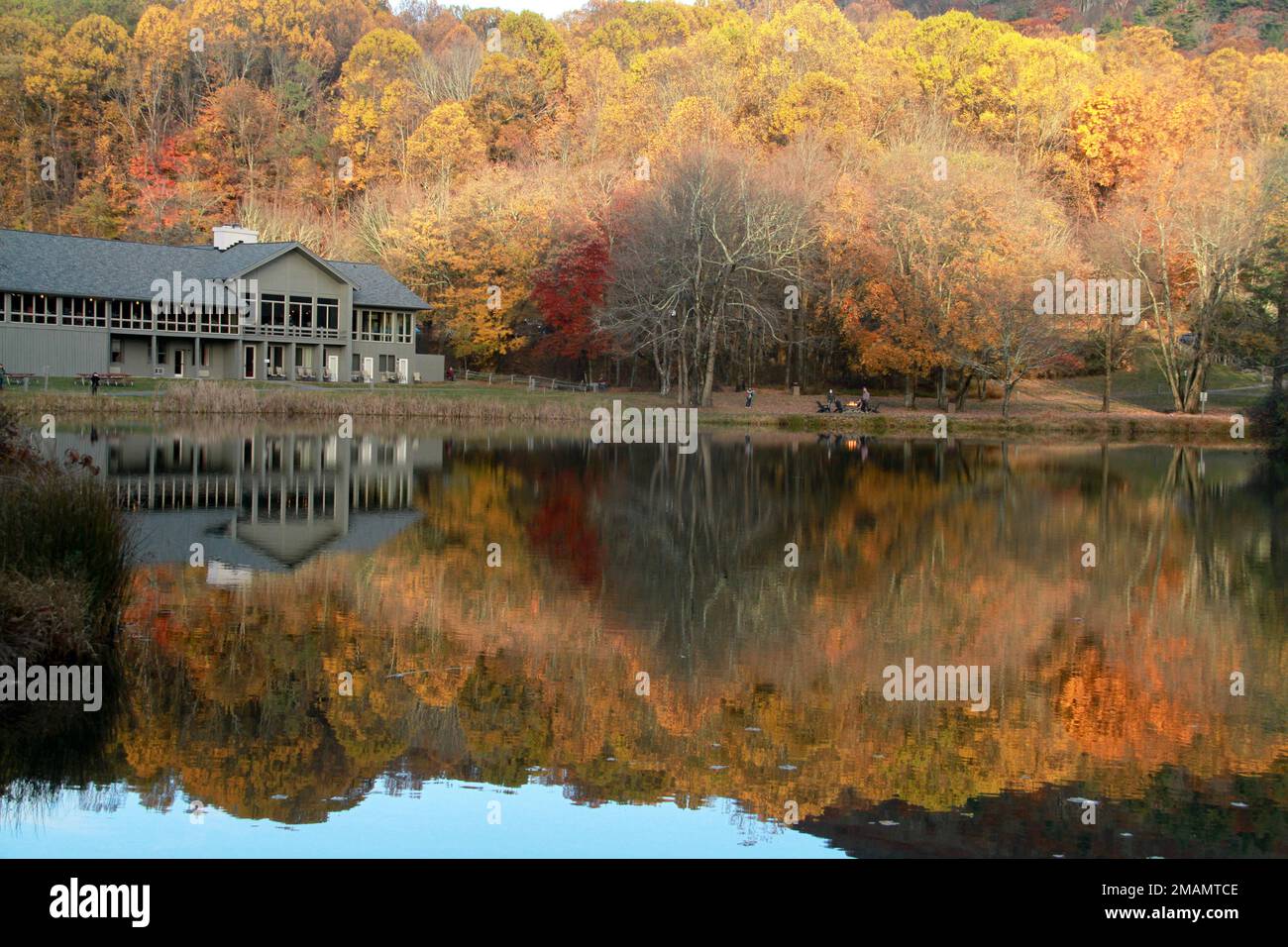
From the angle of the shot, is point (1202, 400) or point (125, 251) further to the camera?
point (125, 251)

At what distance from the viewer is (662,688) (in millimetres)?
12258

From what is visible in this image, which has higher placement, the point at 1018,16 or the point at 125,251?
the point at 1018,16

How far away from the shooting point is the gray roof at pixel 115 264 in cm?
5991

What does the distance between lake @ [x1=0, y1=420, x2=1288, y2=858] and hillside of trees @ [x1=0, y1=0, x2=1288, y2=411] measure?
33.4 meters

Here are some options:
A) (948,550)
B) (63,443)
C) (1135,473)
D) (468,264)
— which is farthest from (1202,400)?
(63,443)

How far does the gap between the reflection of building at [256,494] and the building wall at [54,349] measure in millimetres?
23487

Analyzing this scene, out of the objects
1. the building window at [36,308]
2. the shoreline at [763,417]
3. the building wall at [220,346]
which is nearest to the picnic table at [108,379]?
the building wall at [220,346]

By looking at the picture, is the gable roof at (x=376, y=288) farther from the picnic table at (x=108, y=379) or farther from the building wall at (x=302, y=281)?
the picnic table at (x=108, y=379)

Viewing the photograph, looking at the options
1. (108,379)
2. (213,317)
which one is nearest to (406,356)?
(213,317)

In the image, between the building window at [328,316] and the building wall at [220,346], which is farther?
the building window at [328,316]

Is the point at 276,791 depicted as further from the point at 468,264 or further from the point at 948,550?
the point at 468,264

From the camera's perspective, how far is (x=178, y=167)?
92.6 meters

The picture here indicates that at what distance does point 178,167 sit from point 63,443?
215ft

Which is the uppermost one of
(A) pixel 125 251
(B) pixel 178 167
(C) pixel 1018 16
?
(C) pixel 1018 16
